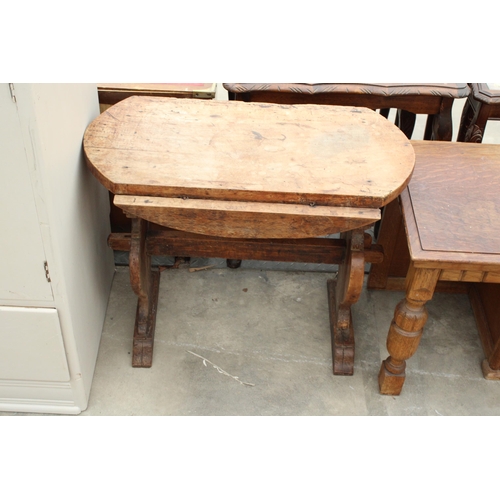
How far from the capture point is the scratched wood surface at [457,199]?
6.15ft

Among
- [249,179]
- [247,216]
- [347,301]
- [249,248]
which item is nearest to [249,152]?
[249,179]

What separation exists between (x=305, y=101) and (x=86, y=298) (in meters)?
1.28

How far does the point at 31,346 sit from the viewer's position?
2014 mm

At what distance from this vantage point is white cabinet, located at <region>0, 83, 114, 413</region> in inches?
63.0

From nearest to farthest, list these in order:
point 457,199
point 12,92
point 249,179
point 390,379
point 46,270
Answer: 1. point 12,92
2. point 46,270
3. point 249,179
4. point 457,199
5. point 390,379

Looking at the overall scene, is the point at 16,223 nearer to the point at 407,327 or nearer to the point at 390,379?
the point at 407,327

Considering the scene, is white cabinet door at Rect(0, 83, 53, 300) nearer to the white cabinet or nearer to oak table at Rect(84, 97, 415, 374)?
the white cabinet

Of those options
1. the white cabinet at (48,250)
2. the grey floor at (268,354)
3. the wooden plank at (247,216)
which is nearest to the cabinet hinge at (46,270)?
the white cabinet at (48,250)

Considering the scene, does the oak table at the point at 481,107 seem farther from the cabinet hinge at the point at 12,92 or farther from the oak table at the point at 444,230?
the cabinet hinge at the point at 12,92

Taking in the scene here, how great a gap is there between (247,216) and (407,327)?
686 millimetres

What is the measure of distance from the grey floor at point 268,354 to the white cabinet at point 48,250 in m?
0.22

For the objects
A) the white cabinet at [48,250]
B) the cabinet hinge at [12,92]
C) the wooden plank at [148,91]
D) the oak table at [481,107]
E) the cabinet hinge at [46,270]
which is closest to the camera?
the cabinet hinge at [12,92]

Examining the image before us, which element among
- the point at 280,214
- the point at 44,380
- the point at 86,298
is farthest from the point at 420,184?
the point at 44,380

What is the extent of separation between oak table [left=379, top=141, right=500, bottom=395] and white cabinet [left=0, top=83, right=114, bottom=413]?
43.3 inches
